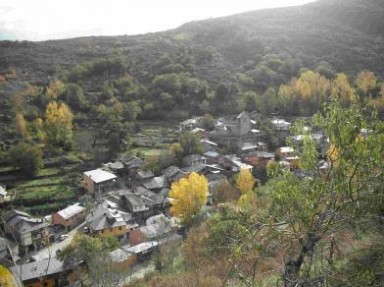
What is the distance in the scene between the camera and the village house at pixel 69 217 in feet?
111

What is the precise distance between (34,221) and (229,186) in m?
16.3

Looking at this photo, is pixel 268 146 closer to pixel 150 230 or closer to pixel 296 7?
pixel 150 230

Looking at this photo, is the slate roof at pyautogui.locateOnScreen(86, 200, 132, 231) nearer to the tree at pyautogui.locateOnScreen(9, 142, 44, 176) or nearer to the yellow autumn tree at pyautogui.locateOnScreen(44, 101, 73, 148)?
the tree at pyautogui.locateOnScreen(9, 142, 44, 176)

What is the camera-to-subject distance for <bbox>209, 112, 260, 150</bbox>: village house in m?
50.6

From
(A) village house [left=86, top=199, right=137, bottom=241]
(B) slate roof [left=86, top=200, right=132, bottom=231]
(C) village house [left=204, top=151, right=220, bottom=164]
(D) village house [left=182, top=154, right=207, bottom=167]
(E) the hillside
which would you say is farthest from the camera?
(E) the hillside

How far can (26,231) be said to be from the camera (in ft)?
103

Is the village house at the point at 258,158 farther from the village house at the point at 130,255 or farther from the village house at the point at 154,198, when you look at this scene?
the village house at the point at 130,255

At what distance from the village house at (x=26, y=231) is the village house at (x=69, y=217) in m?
1.60

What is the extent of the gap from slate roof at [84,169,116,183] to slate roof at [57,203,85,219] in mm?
3643

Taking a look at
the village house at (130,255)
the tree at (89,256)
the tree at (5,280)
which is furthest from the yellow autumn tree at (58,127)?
the tree at (5,280)

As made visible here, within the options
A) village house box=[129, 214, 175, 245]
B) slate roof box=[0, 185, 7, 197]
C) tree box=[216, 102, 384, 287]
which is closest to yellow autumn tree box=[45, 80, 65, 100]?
slate roof box=[0, 185, 7, 197]

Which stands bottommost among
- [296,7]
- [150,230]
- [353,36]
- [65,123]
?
[150,230]

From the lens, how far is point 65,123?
51750mm

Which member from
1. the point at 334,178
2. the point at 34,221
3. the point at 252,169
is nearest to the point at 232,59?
the point at 252,169
